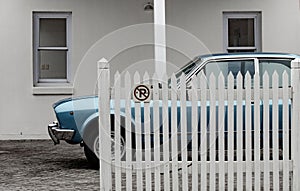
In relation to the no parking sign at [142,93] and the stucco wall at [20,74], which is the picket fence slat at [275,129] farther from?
the stucco wall at [20,74]

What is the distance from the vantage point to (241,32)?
517 inches

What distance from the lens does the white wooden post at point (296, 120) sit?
5938 millimetres

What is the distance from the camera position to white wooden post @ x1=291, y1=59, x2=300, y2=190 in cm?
594

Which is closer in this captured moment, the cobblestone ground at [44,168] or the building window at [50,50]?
the cobblestone ground at [44,168]

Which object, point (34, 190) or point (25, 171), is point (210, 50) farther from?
point (34, 190)

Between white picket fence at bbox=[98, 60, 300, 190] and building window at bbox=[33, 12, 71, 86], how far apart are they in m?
7.31

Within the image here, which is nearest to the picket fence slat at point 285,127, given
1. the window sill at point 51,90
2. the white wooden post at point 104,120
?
the white wooden post at point 104,120

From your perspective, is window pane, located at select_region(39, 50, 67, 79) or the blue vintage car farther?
window pane, located at select_region(39, 50, 67, 79)

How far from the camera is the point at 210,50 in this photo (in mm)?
12977

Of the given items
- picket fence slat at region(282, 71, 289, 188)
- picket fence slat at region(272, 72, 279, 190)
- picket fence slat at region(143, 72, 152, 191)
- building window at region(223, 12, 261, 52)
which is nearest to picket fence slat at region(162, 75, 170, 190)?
picket fence slat at region(143, 72, 152, 191)

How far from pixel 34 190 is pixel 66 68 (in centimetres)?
639

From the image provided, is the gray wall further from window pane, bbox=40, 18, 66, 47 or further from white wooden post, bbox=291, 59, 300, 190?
white wooden post, bbox=291, 59, 300, 190

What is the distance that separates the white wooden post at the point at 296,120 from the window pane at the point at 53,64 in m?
7.90

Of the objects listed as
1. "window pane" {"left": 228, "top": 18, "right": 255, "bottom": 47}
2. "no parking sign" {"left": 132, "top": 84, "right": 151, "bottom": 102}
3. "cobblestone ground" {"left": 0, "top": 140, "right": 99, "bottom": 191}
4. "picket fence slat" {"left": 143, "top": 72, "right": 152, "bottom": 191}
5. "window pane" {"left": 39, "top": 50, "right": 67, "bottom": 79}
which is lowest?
"cobblestone ground" {"left": 0, "top": 140, "right": 99, "bottom": 191}
